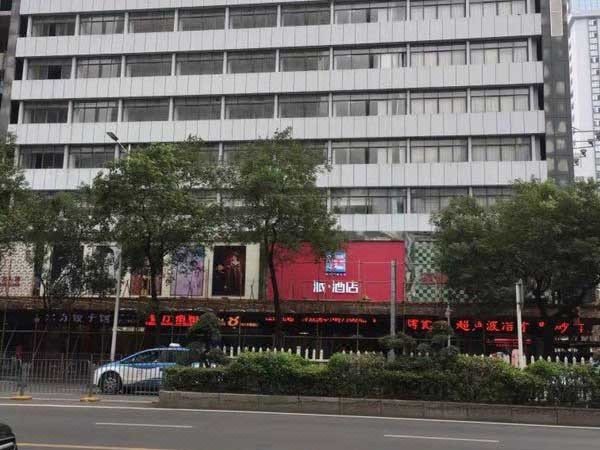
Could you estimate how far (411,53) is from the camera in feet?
136

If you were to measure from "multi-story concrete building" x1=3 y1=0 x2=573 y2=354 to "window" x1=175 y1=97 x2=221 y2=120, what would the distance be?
89 mm

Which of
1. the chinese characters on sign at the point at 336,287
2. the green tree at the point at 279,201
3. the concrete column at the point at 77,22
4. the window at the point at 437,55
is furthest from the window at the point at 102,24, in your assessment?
the chinese characters on sign at the point at 336,287

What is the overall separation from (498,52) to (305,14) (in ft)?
40.0

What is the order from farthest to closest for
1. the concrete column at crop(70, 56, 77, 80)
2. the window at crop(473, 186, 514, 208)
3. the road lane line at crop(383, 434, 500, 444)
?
the concrete column at crop(70, 56, 77, 80), the window at crop(473, 186, 514, 208), the road lane line at crop(383, 434, 500, 444)

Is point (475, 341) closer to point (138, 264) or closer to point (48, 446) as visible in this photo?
point (138, 264)

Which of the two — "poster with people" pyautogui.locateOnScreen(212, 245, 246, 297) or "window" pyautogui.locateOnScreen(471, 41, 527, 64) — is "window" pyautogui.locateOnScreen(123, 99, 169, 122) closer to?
"poster with people" pyautogui.locateOnScreen(212, 245, 246, 297)

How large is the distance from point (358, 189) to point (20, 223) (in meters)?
21.1

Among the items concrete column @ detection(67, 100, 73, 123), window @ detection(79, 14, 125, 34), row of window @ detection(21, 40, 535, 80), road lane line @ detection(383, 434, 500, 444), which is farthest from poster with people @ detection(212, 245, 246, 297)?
road lane line @ detection(383, 434, 500, 444)

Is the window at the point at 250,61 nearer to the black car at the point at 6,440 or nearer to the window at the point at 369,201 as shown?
the window at the point at 369,201

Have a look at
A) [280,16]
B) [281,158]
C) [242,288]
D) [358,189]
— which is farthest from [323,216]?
[280,16]

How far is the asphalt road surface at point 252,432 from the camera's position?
34.7 feet

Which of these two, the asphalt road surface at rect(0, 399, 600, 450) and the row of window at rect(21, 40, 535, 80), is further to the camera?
the row of window at rect(21, 40, 535, 80)

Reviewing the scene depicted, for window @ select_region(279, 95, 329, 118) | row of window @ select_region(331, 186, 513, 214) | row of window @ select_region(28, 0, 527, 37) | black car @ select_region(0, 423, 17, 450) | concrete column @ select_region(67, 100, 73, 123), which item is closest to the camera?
black car @ select_region(0, 423, 17, 450)

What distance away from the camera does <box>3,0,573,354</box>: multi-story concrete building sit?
129 ft
